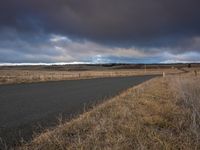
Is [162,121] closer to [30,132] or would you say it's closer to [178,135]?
[178,135]

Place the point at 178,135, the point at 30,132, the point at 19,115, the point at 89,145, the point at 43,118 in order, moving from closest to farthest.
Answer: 1. the point at 89,145
2. the point at 178,135
3. the point at 30,132
4. the point at 43,118
5. the point at 19,115

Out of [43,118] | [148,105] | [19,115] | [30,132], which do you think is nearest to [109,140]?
[30,132]

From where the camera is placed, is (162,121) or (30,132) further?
(162,121)

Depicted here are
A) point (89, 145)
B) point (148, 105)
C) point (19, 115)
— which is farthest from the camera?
point (148, 105)

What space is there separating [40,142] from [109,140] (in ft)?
4.92

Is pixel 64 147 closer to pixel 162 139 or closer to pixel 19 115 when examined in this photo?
pixel 162 139

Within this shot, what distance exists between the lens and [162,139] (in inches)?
232

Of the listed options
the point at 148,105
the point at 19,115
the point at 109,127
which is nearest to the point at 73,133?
the point at 109,127

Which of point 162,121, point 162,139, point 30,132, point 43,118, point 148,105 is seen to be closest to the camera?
point 162,139

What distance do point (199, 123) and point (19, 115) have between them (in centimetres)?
605

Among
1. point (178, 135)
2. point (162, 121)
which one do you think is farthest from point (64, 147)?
point (162, 121)

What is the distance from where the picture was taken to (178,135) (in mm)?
6281

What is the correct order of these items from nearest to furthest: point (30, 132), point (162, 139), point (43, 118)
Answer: point (162, 139)
point (30, 132)
point (43, 118)

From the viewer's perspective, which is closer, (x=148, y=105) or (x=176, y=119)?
(x=176, y=119)
